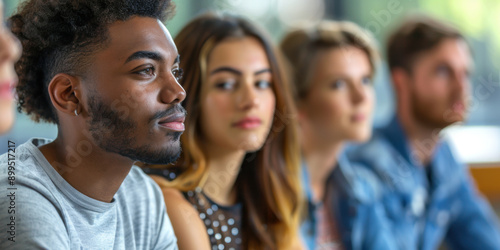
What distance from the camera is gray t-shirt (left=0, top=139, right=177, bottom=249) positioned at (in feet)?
1.12

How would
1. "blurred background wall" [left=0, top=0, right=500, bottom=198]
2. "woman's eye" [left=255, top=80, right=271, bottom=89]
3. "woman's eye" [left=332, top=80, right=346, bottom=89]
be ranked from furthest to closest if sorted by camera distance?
"blurred background wall" [left=0, top=0, right=500, bottom=198] < "woman's eye" [left=332, top=80, right=346, bottom=89] < "woman's eye" [left=255, top=80, right=271, bottom=89]

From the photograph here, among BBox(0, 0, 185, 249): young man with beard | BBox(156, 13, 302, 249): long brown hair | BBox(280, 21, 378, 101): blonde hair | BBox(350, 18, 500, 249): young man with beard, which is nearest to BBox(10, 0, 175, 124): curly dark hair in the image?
BBox(0, 0, 185, 249): young man with beard

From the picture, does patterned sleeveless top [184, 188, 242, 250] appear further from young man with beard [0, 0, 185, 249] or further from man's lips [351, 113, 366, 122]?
man's lips [351, 113, 366, 122]

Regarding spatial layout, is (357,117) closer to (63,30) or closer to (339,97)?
(339,97)

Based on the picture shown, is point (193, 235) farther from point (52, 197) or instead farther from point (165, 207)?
point (52, 197)

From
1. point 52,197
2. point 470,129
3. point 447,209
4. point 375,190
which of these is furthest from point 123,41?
point 470,129

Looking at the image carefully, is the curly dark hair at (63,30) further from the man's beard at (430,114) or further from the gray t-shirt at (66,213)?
the man's beard at (430,114)

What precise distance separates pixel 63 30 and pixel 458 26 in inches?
26.7

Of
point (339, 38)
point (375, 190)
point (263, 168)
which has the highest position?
point (339, 38)

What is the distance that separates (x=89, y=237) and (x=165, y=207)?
3.7 inches

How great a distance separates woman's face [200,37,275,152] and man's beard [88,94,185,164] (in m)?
0.14

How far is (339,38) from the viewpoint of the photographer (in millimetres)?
730

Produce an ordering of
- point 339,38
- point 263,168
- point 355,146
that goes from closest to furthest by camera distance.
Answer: point 263,168 → point 339,38 → point 355,146

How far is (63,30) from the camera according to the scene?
14.6 inches
